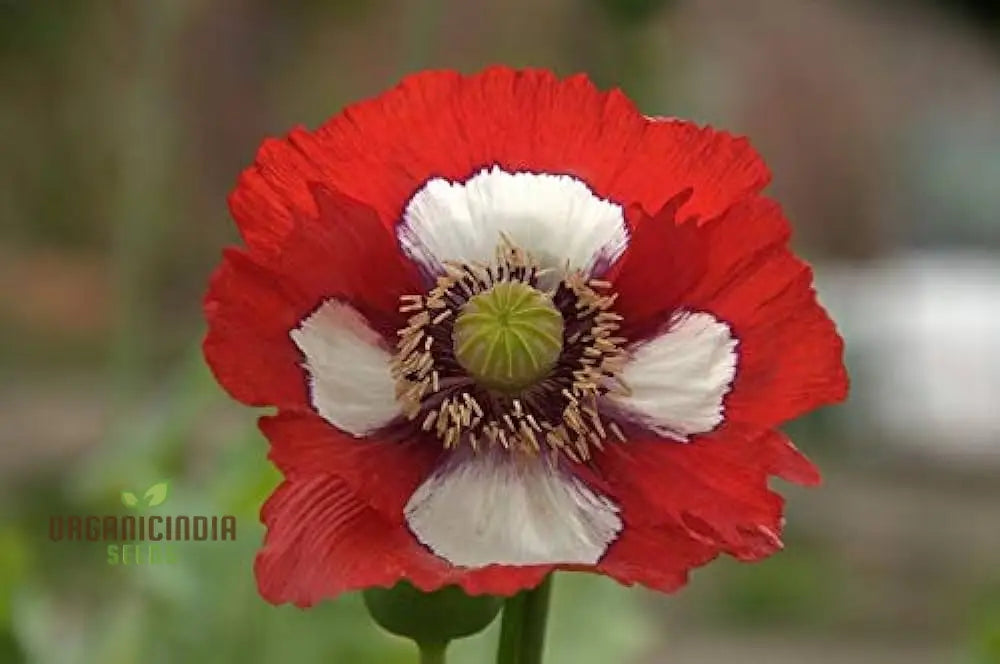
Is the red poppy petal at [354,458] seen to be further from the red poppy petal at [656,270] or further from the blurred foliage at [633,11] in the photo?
the blurred foliage at [633,11]

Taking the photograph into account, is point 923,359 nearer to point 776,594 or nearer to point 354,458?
point 776,594

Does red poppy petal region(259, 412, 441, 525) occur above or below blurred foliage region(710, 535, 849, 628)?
above

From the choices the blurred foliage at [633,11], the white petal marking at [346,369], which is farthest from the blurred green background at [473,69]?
the white petal marking at [346,369]

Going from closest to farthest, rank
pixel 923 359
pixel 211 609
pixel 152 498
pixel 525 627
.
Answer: pixel 525 627 → pixel 152 498 → pixel 211 609 → pixel 923 359

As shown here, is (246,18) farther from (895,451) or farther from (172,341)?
(895,451)

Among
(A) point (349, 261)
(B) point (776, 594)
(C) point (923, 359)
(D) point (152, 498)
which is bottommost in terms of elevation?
(B) point (776, 594)

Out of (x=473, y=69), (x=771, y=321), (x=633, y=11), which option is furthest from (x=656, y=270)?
(x=473, y=69)

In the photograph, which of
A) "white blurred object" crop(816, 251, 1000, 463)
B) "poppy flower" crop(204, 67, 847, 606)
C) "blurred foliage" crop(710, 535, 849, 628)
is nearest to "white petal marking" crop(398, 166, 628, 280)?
"poppy flower" crop(204, 67, 847, 606)

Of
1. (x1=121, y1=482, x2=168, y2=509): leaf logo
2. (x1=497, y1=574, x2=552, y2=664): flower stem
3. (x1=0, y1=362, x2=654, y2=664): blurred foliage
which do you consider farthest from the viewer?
(x1=0, y1=362, x2=654, y2=664): blurred foliage

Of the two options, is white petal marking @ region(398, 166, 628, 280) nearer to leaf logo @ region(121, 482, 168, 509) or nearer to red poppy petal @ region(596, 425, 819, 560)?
red poppy petal @ region(596, 425, 819, 560)
